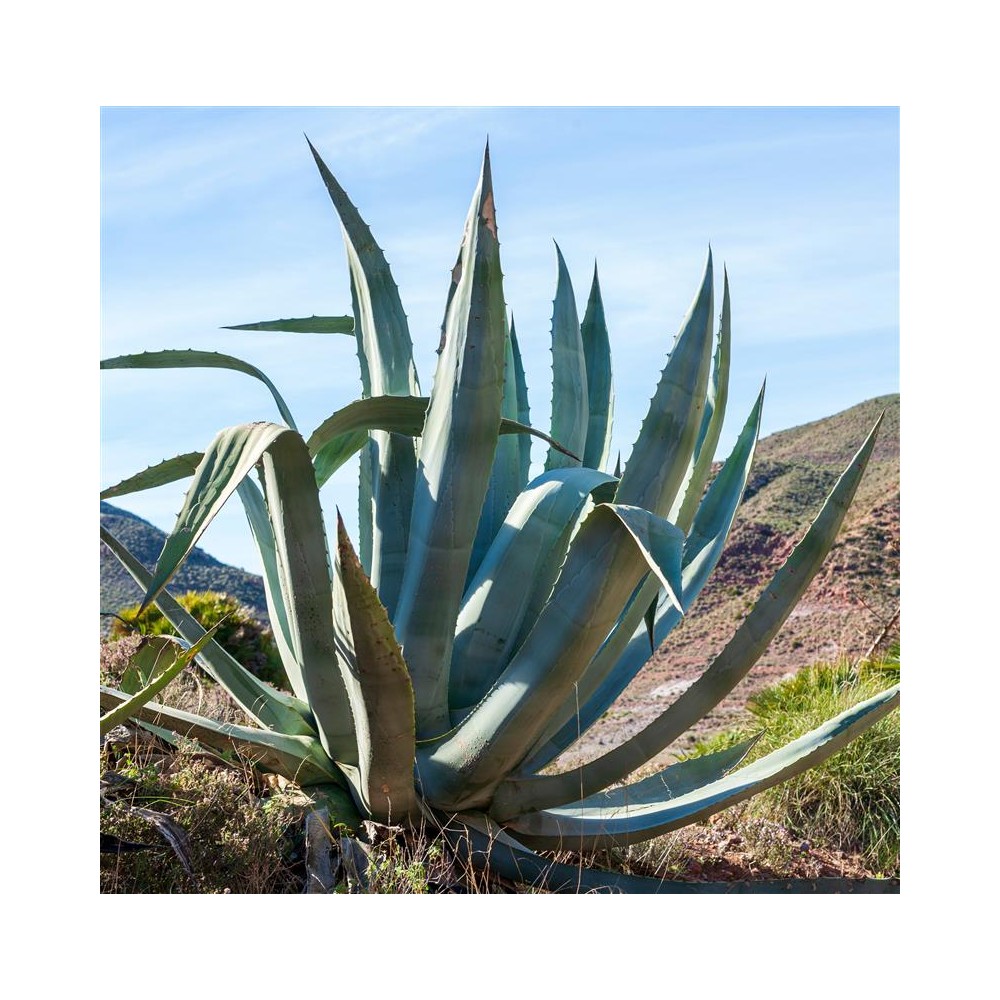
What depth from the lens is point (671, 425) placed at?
127 inches

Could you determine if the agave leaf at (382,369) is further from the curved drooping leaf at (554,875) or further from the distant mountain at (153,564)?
the distant mountain at (153,564)

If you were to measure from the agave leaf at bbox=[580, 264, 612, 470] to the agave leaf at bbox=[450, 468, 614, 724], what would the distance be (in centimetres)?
74

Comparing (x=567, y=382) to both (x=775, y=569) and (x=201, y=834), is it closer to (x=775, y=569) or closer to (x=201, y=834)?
(x=201, y=834)

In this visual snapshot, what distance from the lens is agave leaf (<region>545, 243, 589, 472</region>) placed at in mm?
3871

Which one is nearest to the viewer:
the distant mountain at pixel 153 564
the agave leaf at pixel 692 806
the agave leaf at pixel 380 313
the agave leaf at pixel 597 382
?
the agave leaf at pixel 692 806

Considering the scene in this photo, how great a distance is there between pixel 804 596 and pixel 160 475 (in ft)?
30.2

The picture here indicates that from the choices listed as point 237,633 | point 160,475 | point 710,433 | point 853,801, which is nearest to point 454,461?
point 160,475

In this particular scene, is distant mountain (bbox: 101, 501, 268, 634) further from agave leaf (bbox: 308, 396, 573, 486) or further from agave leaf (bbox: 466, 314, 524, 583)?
agave leaf (bbox: 308, 396, 573, 486)

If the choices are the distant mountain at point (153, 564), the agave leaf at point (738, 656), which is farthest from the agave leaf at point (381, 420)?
the distant mountain at point (153, 564)

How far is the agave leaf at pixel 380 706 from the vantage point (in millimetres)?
2697

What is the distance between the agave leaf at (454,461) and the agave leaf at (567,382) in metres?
0.78

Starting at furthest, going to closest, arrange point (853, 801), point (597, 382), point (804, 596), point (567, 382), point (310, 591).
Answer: point (804, 596) → point (853, 801) → point (597, 382) → point (567, 382) → point (310, 591)

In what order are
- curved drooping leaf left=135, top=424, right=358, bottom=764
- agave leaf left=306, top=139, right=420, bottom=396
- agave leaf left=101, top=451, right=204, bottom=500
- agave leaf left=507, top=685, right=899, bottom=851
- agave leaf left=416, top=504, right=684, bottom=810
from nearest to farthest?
curved drooping leaf left=135, top=424, right=358, bottom=764 < agave leaf left=416, top=504, right=684, bottom=810 < agave leaf left=101, top=451, right=204, bottom=500 < agave leaf left=507, top=685, right=899, bottom=851 < agave leaf left=306, top=139, right=420, bottom=396

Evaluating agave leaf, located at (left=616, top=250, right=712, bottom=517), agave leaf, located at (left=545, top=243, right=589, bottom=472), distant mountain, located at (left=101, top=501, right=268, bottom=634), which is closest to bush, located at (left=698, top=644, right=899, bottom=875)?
agave leaf, located at (left=545, top=243, right=589, bottom=472)
